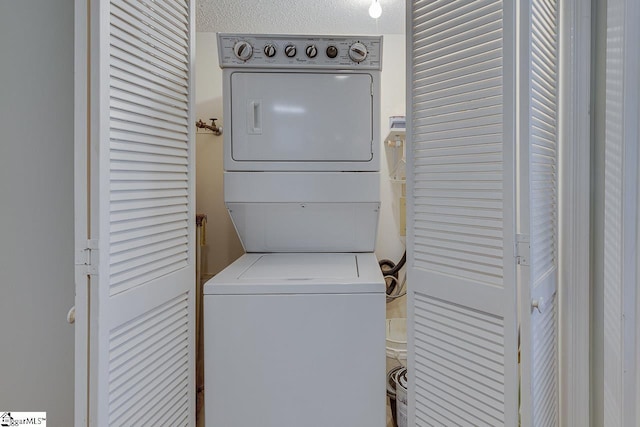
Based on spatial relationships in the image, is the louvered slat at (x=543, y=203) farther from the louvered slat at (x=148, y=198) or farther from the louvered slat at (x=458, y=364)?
the louvered slat at (x=148, y=198)

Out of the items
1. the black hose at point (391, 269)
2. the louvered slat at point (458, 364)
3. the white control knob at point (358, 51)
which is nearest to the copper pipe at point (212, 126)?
the white control knob at point (358, 51)

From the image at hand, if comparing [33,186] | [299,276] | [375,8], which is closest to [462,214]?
[299,276]

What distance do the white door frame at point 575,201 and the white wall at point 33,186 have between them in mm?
2366

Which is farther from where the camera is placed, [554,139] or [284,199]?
[284,199]

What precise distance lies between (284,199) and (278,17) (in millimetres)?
1392

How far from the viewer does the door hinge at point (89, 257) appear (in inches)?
44.6

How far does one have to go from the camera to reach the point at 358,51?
74.9 inches

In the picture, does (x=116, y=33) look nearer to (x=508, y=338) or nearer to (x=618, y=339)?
(x=508, y=338)

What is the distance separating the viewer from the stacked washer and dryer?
4.97 feet

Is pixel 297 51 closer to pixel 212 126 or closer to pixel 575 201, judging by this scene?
pixel 212 126

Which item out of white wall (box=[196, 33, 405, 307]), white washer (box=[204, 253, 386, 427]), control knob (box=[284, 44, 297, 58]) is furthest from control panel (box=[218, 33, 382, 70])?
white washer (box=[204, 253, 386, 427])

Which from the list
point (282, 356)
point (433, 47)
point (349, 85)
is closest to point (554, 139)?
point (433, 47)

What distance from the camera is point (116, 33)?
1.21 metres

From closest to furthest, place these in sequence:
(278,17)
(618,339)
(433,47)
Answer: (618,339), (433,47), (278,17)
